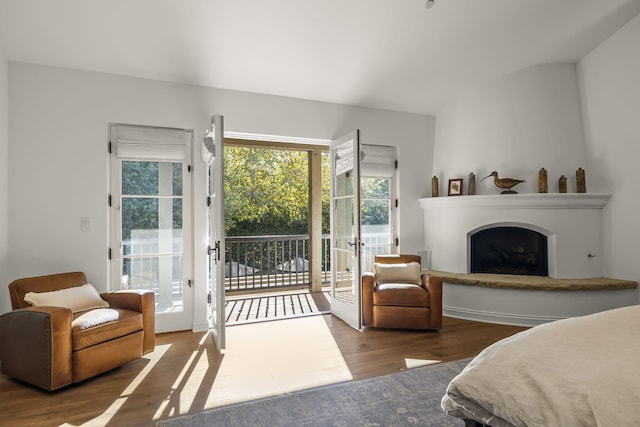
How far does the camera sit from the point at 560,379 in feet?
3.48

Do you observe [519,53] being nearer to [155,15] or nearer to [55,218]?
[155,15]

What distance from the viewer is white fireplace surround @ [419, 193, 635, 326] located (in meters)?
3.69

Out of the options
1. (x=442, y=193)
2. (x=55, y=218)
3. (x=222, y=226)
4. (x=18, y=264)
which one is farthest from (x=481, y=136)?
(x=18, y=264)

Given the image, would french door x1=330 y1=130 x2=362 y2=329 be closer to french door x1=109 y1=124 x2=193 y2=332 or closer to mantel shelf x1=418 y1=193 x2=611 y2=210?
mantel shelf x1=418 y1=193 x2=611 y2=210

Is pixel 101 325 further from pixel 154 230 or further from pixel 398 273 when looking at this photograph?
pixel 398 273

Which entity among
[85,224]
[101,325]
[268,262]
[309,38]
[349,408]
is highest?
[309,38]

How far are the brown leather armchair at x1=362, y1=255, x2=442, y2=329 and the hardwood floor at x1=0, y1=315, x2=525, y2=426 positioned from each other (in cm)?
11

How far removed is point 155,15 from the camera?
2.83 m

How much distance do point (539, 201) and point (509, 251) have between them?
2.35ft

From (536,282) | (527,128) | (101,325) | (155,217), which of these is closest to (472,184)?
(527,128)

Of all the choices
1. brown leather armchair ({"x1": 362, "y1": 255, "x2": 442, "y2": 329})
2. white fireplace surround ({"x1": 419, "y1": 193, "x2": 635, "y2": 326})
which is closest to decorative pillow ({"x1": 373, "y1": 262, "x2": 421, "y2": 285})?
brown leather armchair ({"x1": 362, "y1": 255, "x2": 442, "y2": 329})

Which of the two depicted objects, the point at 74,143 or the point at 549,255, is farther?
the point at 549,255

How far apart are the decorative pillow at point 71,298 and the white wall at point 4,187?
0.61m

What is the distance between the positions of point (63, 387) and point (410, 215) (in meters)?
3.94
